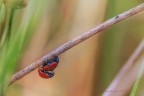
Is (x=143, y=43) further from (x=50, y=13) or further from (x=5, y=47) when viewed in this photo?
(x=5, y=47)

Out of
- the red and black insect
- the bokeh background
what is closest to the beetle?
the red and black insect

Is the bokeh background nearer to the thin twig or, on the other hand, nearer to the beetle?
the thin twig

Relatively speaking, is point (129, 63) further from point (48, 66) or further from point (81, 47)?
point (48, 66)

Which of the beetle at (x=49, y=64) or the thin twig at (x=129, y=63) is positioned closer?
the beetle at (x=49, y=64)

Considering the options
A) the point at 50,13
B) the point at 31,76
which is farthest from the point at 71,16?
the point at 31,76

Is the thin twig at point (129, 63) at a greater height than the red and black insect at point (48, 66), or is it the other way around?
the red and black insect at point (48, 66)

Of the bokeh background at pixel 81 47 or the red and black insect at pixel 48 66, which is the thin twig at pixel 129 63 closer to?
the bokeh background at pixel 81 47

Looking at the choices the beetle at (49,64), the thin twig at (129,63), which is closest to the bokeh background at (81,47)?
the thin twig at (129,63)

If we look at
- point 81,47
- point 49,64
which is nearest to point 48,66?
point 49,64
